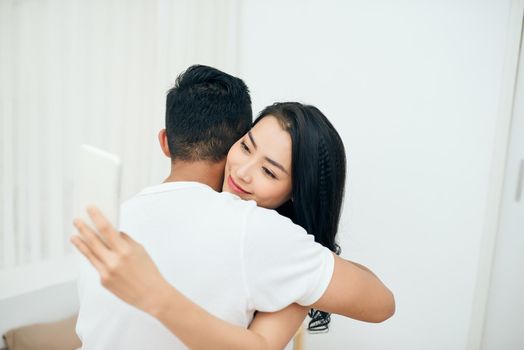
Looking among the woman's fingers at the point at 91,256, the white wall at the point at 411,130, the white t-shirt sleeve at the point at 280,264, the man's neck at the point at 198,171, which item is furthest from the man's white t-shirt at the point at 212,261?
the white wall at the point at 411,130

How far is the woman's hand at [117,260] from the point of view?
59cm

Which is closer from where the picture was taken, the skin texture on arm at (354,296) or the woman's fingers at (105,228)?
the woman's fingers at (105,228)

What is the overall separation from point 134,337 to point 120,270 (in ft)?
1.09

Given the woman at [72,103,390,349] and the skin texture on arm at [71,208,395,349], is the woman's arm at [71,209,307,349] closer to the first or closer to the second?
the skin texture on arm at [71,208,395,349]

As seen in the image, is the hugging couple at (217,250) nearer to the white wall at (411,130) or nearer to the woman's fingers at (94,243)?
the woman's fingers at (94,243)

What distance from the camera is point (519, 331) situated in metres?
2.15

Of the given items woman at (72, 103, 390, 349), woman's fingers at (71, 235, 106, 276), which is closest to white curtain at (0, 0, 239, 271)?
woman at (72, 103, 390, 349)

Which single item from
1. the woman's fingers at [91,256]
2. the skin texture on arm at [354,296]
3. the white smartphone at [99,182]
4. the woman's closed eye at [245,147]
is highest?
the white smartphone at [99,182]

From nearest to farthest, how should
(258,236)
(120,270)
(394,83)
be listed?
(120,270)
(258,236)
(394,83)

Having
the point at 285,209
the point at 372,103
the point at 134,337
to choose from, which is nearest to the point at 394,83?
the point at 372,103

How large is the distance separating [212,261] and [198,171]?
1.02 ft

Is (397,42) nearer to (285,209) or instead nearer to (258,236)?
(285,209)

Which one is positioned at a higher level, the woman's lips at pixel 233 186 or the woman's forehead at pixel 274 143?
the woman's forehead at pixel 274 143

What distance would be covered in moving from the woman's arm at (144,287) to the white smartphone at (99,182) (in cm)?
4
